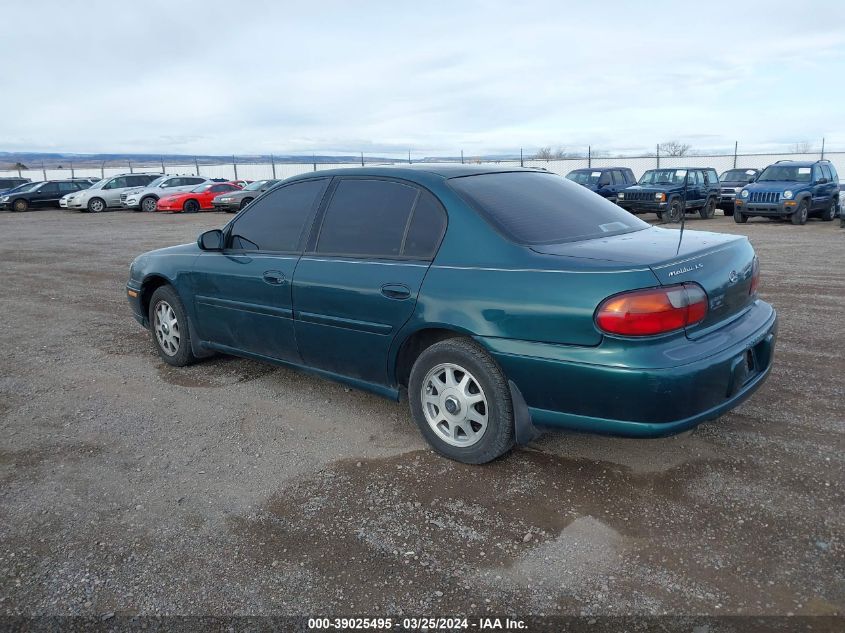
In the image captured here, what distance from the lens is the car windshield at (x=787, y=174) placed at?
58.1 feet

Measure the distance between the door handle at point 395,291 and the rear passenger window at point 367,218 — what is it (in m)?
0.21

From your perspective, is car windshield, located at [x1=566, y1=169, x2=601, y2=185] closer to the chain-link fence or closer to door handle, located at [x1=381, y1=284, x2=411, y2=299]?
the chain-link fence

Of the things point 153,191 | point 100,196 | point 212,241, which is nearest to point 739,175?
point 153,191

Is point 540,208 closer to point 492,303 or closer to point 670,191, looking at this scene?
point 492,303

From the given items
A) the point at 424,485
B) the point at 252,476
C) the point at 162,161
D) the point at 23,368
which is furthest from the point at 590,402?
the point at 162,161

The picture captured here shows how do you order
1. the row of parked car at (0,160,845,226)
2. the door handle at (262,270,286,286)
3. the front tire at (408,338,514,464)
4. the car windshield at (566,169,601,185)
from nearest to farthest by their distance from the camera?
1. the front tire at (408,338,514,464)
2. the door handle at (262,270,286,286)
3. the row of parked car at (0,160,845,226)
4. the car windshield at (566,169,601,185)

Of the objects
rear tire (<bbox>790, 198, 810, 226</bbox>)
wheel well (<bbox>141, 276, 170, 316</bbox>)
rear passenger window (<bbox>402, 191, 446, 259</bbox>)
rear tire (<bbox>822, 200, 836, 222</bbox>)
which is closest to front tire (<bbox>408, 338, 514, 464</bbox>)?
rear passenger window (<bbox>402, 191, 446, 259</bbox>)

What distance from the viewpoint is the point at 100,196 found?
2886 cm

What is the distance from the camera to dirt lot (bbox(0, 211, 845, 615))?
256cm

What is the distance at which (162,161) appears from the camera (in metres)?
49.0

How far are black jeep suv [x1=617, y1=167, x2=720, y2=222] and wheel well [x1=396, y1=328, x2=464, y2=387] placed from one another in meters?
16.5

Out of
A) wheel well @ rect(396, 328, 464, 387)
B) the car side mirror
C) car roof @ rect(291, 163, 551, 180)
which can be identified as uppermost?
car roof @ rect(291, 163, 551, 180)

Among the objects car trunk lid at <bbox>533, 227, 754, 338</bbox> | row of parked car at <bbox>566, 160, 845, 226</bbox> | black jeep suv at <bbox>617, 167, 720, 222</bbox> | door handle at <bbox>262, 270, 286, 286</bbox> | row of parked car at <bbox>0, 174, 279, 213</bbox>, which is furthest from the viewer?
row of parked car at <bbox>0, 174, 279, 213</bbox>

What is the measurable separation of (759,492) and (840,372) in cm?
222
